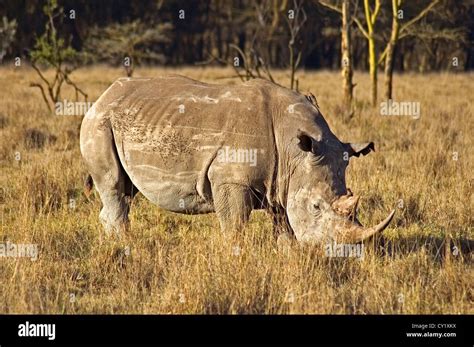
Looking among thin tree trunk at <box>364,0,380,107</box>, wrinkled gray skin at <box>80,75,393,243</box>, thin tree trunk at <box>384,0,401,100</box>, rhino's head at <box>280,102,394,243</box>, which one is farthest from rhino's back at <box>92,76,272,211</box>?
Result: thin tree trunk at <box>384,0,401,100</box>

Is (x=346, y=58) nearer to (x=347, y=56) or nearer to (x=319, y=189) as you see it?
(x=347, y=56)

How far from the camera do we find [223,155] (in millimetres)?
5898

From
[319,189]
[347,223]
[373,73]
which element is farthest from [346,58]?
[347,223]

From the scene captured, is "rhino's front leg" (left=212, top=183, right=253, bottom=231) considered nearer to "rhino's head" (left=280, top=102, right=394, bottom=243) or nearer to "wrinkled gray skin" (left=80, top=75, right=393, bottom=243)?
"wrinkled gray skin" (left=80, top=75, right=393, bottom=243)

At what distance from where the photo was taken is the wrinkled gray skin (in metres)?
5.65

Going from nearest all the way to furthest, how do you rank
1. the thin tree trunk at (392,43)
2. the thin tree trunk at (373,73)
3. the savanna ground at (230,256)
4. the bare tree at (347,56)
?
the savanna ground at (230,256), the bare tree at (347,56), the thin tree trunk at (392,43), the thin tree trunk at (373,73)

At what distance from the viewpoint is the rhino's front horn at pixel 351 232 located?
17.4ft

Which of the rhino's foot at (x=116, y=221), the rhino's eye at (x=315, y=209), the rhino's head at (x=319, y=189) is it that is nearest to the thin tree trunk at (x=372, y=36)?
the rhino's foot at (x=116, y=221)

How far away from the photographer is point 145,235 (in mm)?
6973

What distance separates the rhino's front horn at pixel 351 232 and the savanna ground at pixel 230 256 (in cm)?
22

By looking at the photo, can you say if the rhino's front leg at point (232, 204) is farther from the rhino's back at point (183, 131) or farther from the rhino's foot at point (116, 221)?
the rhino's foot at point (116, 221)

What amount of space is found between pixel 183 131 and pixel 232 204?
0.73m
